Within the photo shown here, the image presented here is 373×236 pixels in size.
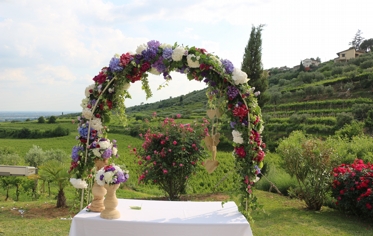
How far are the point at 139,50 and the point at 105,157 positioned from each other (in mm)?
1462

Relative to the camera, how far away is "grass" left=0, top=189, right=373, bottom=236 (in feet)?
18.0

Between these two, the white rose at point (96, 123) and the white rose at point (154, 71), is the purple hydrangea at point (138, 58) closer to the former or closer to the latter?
the white rose at point (154, 71)

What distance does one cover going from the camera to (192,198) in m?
8.31

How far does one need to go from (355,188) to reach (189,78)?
4772mm

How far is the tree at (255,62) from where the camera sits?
12.4 m

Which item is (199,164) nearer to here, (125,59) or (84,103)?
(84,103)

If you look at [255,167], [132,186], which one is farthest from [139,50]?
[132,186]

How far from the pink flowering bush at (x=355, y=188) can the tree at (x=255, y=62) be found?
5.94 meters

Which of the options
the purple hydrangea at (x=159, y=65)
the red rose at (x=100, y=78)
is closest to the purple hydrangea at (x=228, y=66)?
the purple hydrangea at (x=159, y=65)

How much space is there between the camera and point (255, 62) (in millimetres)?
12578

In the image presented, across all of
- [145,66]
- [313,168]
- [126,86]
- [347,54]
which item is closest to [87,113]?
[126,86]

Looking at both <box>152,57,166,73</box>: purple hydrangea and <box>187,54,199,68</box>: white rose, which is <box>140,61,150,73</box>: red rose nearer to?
<box>152,57,166,73</box>: purple hydrangea

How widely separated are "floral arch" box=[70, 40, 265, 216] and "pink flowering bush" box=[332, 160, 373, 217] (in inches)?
144

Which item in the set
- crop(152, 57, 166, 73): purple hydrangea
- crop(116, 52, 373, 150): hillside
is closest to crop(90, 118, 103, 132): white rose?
crop(152, 57, 166, 73): purple hydrangea
